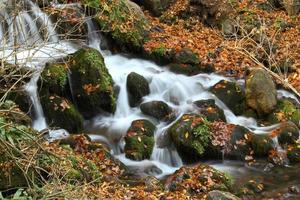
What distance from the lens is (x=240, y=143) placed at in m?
9.99

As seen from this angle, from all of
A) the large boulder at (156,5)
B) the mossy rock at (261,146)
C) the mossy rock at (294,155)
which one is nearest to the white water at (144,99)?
the mossy rock at (261,146)

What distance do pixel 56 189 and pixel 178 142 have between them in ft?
16.5

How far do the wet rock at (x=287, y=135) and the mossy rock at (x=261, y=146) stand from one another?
1.09ft

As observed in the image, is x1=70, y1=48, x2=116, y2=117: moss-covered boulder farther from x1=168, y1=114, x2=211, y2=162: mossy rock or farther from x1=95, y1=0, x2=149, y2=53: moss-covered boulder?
x1=95, y1=0, x2=149, y2=53: moss-covered boulder

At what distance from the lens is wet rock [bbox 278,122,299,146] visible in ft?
33.5

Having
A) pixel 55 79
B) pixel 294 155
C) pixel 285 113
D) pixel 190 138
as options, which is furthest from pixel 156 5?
pixel 294 155

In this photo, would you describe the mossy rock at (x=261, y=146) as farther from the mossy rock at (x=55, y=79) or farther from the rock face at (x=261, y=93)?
the mossy rock at (x=55, y=79)

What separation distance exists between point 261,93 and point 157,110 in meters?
2.85

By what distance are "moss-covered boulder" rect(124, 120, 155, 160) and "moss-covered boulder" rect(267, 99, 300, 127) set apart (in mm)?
3403

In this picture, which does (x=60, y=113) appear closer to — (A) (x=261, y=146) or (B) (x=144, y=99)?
(B) (x=144, y=99)

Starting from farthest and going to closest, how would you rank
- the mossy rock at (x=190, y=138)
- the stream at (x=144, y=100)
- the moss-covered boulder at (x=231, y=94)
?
the moss-covered boulder at (x=231, y=94) < the mossy rock at (x=190, y=138) < the stream at (x=144, y=100)

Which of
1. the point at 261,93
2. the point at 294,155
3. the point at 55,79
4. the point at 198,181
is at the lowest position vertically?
the point at 294,155

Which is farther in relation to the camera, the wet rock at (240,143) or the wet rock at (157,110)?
the wet rock at (157,110)

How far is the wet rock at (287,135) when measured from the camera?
1022cm
